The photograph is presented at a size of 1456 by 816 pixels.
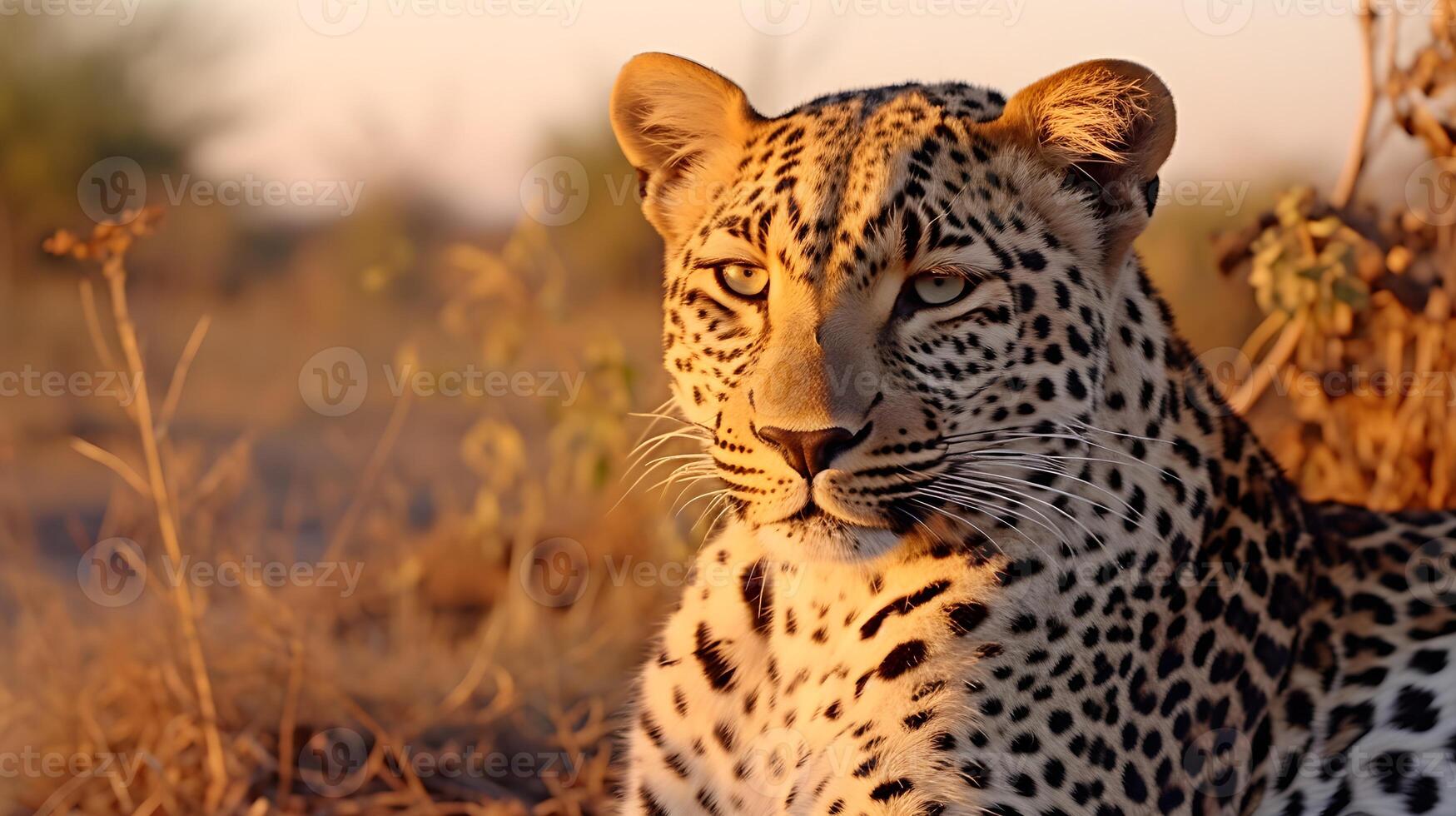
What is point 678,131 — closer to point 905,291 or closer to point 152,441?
point 905,291

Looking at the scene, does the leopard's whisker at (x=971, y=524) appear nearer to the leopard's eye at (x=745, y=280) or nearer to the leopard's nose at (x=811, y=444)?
the leopard's nose at (x=811, y=444)

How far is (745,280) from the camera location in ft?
12.4

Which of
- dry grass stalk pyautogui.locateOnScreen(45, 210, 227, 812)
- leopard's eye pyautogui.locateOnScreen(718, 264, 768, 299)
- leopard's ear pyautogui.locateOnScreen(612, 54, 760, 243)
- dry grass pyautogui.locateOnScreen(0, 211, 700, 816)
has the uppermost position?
leopard's ear pyautogui.locateOnScreen(612, 54, 760, 243)

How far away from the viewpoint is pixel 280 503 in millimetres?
10594

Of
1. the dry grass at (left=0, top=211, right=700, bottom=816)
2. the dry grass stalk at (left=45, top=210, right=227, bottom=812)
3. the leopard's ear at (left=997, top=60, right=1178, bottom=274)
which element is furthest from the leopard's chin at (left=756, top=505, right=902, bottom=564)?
the dry grass stalk at (left=45, top=210, right=227, bottom=812)

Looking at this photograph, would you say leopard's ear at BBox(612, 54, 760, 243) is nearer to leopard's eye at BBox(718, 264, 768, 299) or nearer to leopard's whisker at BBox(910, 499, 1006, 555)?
leopard's eye at BBox(718, 264, 768, 299)

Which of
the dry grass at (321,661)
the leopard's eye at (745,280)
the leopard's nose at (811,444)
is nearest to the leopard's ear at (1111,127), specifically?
the leopard's eye at (745,280)

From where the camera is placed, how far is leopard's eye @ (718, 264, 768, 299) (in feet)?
12.3

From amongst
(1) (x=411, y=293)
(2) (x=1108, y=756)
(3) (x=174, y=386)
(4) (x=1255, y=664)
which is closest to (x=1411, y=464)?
(4) (x=1255, y=664)

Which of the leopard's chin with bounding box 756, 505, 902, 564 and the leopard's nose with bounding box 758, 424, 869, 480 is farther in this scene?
the leopard's chin with bounding box 756, 505, 902, 564

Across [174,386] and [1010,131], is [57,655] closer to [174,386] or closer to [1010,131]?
[174,386]

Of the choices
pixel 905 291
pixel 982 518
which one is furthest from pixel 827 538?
pixel 905 291

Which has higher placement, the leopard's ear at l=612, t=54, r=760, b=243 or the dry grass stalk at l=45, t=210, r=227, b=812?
the leopard's ear at l=612, t=54, r=760, b=243

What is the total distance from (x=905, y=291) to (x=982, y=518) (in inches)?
22.0
